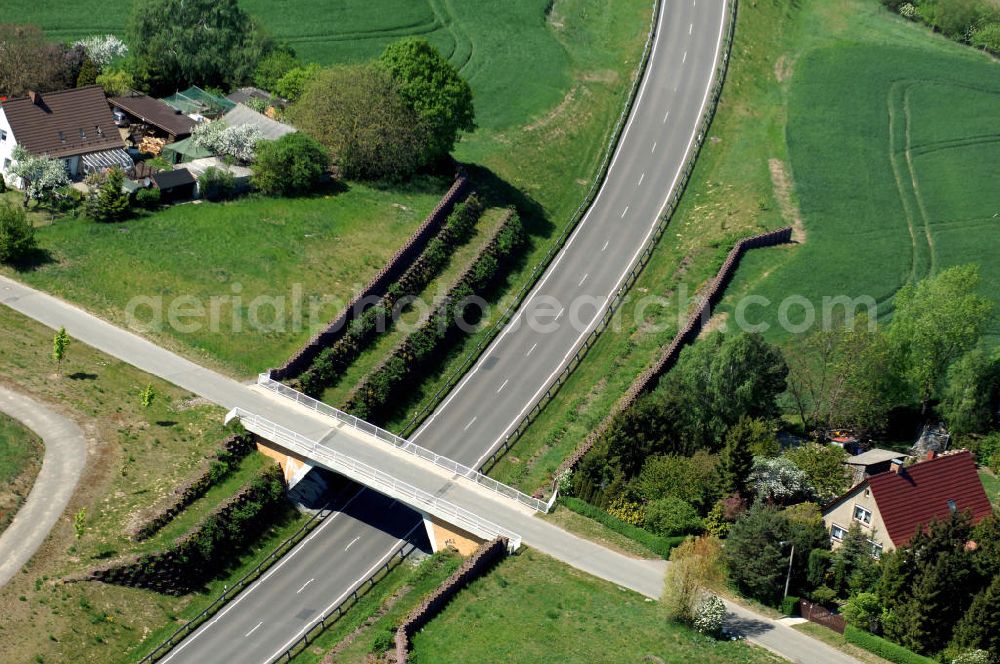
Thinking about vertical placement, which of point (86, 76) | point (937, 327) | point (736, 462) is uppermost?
point (937, 327)

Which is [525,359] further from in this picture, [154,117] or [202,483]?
[154,117]

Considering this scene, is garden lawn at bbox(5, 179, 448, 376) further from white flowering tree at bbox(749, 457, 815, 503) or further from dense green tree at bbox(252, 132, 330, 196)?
white flowering tree at bbox(749, 457, 815, 503)

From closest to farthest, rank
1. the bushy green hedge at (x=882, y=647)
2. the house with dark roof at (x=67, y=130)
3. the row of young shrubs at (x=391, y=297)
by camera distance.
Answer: the bushy green hedge at (x=882, y=647), the row of young shrubs at (x=391, y=297), the house with dark roof at (x=67, y=130)

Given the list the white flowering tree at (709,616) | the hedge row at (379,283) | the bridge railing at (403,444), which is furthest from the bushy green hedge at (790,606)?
the hedge row at (379,283)

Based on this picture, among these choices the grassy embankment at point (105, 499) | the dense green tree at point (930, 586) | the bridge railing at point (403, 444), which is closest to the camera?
the grassy embankment at point (105, 499)

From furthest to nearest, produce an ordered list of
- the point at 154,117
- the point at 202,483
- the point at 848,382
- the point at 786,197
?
the point at 786,197
the point at 154,117
the point at 848,382
the point at 202,483

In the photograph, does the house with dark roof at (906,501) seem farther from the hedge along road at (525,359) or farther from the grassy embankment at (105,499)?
the grassy embankment at (105,499)

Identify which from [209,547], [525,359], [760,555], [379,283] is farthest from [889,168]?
[209,547]

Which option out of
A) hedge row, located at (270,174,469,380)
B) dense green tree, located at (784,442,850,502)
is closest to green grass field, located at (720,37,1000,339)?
dense green tree, located at (784,442,850,502)
